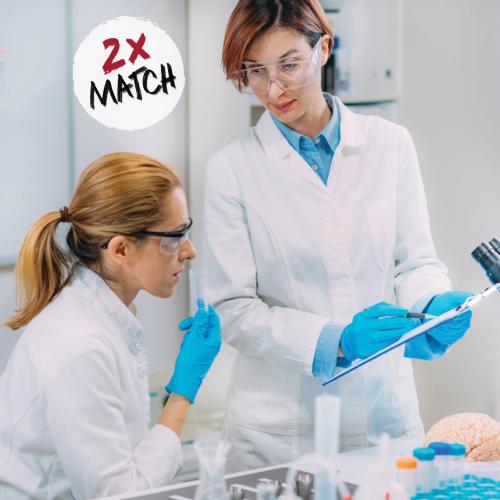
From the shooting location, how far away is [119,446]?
1482 millimetres

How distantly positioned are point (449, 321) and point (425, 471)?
0.49 meters

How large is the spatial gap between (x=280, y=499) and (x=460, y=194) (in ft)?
6.16

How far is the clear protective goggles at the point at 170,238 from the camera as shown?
5.46 ft

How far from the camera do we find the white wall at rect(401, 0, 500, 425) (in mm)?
2787

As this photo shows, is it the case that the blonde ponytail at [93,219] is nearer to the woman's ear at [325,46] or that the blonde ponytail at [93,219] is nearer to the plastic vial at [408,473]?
the woman's ear at [325,46]

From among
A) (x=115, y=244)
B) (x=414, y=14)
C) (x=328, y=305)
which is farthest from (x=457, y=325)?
(x=414, y=14)

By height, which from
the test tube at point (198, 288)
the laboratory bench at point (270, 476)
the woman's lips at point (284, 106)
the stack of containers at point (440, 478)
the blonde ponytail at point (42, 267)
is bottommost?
the laboratory bench at point (270, 476)

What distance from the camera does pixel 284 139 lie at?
2027 millimetres

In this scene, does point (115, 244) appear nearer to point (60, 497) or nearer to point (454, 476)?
point (60, 497)

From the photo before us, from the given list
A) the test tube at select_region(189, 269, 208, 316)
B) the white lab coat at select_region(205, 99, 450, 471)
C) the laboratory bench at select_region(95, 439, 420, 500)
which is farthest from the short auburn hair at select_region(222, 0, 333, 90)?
the laboratory bench at select_region(95, 439, 420, 500)

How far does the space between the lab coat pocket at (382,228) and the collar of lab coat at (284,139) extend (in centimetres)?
14

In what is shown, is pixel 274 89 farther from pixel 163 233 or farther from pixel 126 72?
pixel 126 72

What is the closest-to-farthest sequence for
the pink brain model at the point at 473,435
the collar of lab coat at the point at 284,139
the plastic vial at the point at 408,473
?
the plastic vial at the point at 408,473
the pink brain model at the point at 473,435
the collar of lab coat at the point at 284,139

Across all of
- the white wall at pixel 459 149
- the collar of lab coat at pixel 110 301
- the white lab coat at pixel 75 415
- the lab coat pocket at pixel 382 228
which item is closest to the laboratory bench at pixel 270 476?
the white lab coat at pixel 75 415
